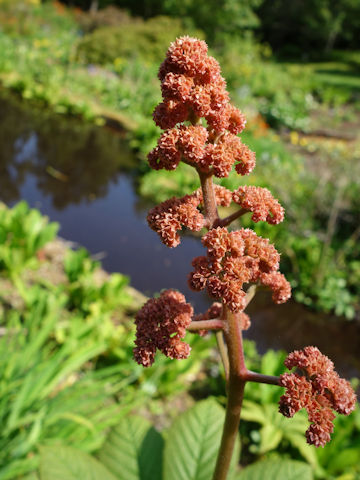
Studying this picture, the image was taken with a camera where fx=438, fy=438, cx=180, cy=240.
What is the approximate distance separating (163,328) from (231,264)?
17 cm

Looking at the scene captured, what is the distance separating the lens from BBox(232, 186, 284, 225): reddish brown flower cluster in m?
0.69

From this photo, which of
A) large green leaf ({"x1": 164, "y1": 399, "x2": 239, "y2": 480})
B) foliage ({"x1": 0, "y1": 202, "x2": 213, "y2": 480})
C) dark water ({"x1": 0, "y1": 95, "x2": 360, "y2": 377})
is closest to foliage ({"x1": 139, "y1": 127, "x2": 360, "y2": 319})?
dark water ({"x1": 0, "y1": 95, "x2": 360, "y2": 377})

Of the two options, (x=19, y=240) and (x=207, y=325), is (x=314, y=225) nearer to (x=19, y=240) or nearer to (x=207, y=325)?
(x=19, y=240)

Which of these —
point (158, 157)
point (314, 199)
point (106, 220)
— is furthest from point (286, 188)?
point (158, 157)

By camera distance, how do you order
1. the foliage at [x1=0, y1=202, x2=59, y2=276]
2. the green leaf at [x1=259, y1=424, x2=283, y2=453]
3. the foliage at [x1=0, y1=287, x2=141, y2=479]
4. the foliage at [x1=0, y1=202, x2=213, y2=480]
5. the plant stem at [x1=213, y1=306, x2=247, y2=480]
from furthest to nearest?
the foliage at [x1=0, y1=202, x2=59, y2=276] → the green leaf at [x1=259, y1=424, x2=283, y2=453] → the foliage at [x1=0, y1=202, x2=213, y2=480] → the foliage at [x1=0, y1=287, x2=141, y2=479] → the plant stem at [x1=213, y1=306, x2=247, y2=480]

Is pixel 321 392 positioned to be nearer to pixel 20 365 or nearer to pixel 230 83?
pixel 20 365

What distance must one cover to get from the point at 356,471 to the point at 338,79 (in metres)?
31.4

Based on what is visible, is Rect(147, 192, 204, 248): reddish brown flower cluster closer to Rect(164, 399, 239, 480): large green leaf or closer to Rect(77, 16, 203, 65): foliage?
Rect(164, 399, 239, 480): large green leaf

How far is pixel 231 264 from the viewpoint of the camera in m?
0.65

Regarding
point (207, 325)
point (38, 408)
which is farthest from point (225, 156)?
point (38, 408)

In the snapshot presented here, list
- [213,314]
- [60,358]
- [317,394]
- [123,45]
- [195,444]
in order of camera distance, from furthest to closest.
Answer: [123,45]
[60,358]
[195,444]
[213,314]
[317,394]

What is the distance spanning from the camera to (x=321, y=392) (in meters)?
0.64

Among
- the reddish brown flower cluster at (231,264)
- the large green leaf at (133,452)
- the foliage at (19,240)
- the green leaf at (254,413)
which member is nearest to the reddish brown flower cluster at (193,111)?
the reddish brown flower cluster at (231,264)

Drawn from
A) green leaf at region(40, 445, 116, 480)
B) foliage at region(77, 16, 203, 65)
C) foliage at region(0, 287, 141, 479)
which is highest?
foliage at region(77, 16, 203, 65)
